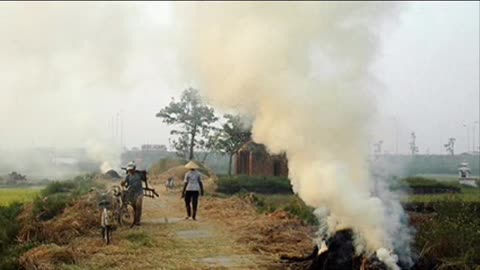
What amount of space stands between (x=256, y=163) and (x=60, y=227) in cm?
2771

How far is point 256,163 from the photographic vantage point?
40656 millimetres

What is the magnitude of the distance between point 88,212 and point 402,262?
29.8 ft

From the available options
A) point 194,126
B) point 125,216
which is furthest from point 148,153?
point 125,216

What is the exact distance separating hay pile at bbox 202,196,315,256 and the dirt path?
32 cm

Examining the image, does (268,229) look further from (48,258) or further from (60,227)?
(48,258)

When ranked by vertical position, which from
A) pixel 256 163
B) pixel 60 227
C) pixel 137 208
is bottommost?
pixel 60 227

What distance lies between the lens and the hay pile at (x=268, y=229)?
11352 millimetres

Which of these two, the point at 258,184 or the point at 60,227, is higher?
the point at 258,184

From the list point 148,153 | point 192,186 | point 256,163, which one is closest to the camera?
point 192,186

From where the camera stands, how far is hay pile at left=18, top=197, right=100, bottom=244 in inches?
510

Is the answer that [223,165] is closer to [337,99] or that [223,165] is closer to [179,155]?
[179,155]

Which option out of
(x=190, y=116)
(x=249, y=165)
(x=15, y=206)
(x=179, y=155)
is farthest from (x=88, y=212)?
A: (x=179, y=155)

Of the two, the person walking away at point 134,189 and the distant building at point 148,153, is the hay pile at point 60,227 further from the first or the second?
the distant building at point 148,153

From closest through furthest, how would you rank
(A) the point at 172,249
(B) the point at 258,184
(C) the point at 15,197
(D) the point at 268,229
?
(A) the point at 172,249
(D) the point at 268,229
(C) the point at 15,197
(B) the point at 258,184
